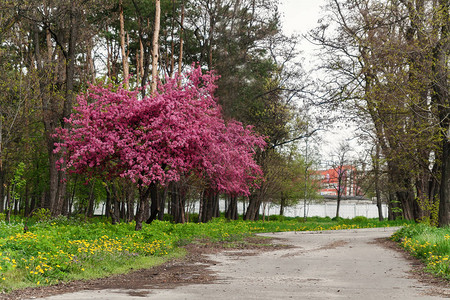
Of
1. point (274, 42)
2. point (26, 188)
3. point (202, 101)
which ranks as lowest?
point (26, 188)

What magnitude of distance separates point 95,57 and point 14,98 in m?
9.89

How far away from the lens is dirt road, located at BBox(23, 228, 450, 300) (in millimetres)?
7105

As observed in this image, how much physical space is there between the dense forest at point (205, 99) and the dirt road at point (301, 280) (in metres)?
4.53

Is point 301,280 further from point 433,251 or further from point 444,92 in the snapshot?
point 444,92

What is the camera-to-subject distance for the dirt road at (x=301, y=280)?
711cm

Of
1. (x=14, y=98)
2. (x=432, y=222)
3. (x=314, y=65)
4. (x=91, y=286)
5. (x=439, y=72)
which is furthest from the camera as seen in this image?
(x=14, y=98)

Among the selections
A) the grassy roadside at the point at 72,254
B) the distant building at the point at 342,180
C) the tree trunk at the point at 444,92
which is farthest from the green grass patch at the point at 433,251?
the distant building at the point at 342,180

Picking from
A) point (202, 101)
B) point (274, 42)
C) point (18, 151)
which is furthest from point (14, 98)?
point (274, 42)

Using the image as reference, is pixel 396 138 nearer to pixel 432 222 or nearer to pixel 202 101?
pixel 432 222

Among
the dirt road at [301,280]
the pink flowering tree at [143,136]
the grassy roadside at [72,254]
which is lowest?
the dirt road at [301,280]

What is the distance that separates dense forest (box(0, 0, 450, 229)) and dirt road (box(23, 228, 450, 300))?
4.53 meters

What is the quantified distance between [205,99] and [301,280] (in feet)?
29.4

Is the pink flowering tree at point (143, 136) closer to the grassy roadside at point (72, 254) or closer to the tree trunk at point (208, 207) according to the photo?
the grassy roadside at point (72, 254)

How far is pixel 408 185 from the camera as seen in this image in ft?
82.7
